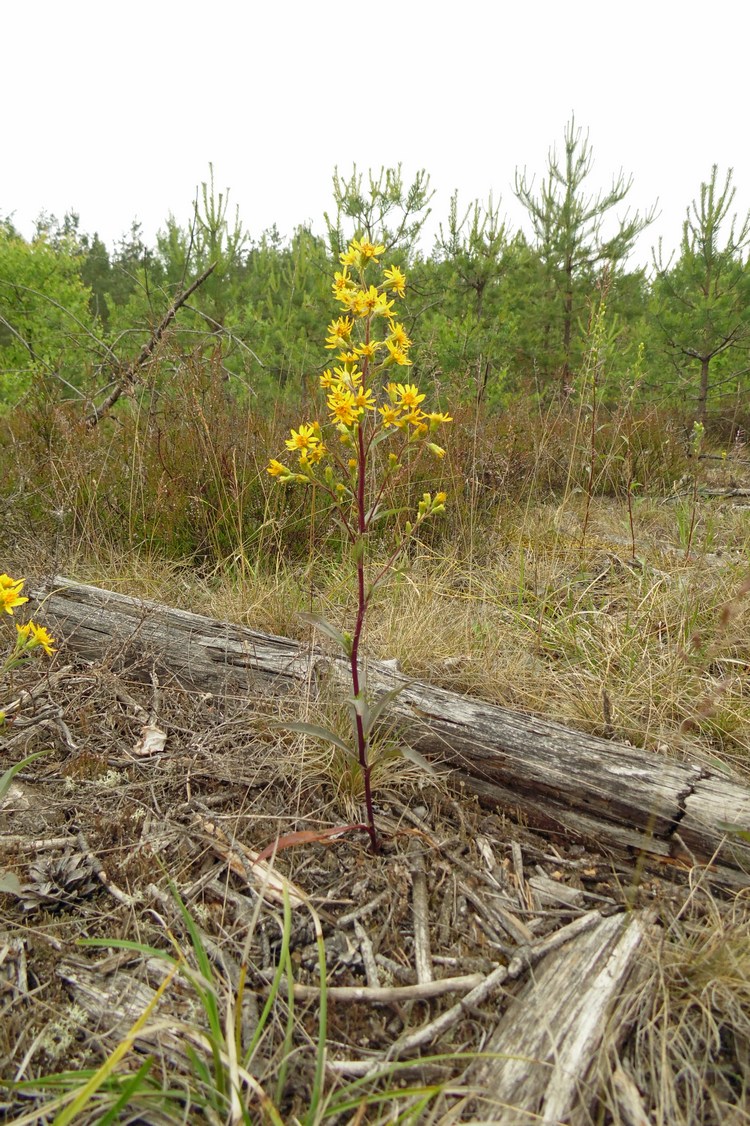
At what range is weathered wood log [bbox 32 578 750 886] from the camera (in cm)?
122

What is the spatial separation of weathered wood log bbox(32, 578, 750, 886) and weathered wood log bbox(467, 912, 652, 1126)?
0.73ft

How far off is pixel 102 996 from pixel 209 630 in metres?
1.16

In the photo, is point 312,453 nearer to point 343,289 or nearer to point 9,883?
point 343,289

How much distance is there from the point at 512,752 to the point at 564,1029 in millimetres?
599

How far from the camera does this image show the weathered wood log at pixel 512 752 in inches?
48.2

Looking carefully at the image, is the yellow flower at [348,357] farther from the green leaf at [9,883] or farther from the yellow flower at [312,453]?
the green leaf at [9,883]

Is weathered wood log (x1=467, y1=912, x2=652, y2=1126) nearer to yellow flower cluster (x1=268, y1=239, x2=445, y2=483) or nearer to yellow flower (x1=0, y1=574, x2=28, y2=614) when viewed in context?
yellow flower cluster (x1=268, y1=239, x2=445, y2=483)

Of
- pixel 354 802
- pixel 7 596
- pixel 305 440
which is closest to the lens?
pixel 7 596

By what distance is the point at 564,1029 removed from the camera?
34.8 inches

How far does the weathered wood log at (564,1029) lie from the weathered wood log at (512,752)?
0.22 meters

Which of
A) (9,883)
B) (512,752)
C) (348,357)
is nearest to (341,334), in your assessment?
(348,357)

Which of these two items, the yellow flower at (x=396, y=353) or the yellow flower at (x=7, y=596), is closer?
the yellow flower at (x=7, y=596)

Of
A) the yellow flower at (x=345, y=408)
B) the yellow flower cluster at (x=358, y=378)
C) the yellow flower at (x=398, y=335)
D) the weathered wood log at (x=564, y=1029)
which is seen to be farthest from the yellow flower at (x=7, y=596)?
the weathered wood log at (x=564, y=1029)

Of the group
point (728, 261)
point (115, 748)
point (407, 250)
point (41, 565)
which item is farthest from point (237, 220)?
point (115, 748)
